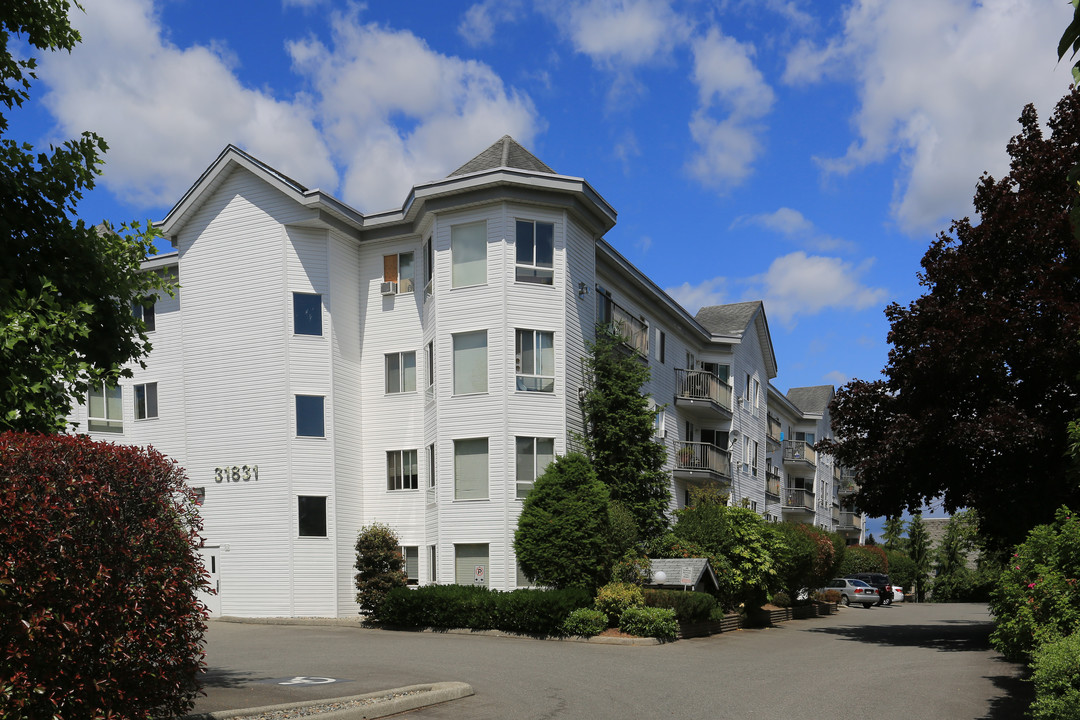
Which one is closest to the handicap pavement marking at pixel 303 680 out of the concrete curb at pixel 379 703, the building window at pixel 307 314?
the concrete curb at pixel 379 703

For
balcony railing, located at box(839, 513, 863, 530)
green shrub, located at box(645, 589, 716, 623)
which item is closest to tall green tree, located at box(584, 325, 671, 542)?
green shrub, located at box(645, 589, 716, 623)

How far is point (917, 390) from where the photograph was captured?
990 inches

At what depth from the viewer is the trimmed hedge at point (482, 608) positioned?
76.2 feet

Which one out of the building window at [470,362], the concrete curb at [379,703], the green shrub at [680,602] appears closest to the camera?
the concrete curb at [379,703]

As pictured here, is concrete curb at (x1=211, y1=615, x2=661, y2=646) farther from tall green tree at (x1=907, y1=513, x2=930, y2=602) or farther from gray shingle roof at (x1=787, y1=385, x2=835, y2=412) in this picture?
gray shingle roof at (x1=787, y1=385, x2=835, y2=412)

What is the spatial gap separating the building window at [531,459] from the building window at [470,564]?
2.02 m

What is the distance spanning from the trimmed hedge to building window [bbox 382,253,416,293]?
10257 millimetres

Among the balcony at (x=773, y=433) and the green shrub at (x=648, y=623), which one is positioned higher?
the balcony at (x=773, y=433)

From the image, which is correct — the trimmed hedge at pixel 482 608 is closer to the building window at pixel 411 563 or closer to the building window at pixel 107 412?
the building window at pixel 411 563

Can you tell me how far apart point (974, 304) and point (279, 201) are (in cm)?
2100

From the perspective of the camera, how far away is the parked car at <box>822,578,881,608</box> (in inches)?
1997

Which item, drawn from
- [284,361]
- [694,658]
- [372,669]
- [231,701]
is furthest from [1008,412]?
[284,361]

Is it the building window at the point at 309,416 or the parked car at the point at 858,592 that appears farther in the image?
the parked car at the point at 858,592

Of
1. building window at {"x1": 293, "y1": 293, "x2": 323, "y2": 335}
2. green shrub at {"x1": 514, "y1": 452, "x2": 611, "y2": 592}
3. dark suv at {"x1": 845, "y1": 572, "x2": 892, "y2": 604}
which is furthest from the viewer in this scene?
dark suv at {"x1": 845, "y1": 572, "x2": 892, "y2": 604}
